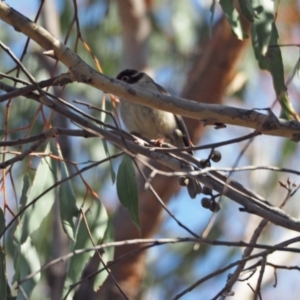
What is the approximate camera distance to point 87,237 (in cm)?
292

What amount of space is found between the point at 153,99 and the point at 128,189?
686 mm

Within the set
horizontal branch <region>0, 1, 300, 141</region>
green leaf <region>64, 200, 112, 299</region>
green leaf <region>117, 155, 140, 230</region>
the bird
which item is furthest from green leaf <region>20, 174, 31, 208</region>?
the bird

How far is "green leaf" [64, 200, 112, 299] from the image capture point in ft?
9.29

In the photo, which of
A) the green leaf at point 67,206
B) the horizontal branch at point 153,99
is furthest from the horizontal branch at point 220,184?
the green leaf at point 67,206

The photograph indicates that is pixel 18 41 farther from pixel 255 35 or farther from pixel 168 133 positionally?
pixel 255 35

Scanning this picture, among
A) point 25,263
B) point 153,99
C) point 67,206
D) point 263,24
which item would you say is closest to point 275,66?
point 263,24

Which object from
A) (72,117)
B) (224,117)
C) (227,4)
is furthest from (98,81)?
(227,4)

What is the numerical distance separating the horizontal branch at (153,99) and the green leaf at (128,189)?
643 millimetres

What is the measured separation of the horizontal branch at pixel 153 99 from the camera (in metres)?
2.19

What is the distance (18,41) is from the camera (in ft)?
22.5

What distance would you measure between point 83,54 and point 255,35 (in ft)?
12.1

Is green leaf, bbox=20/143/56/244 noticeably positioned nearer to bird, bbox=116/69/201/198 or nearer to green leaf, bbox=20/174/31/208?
green leaf, bbox=20/174/31/208

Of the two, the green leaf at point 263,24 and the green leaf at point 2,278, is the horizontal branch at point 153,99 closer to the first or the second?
the green leaf at point 263,24

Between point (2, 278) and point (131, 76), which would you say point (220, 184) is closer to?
point (2, 278)
